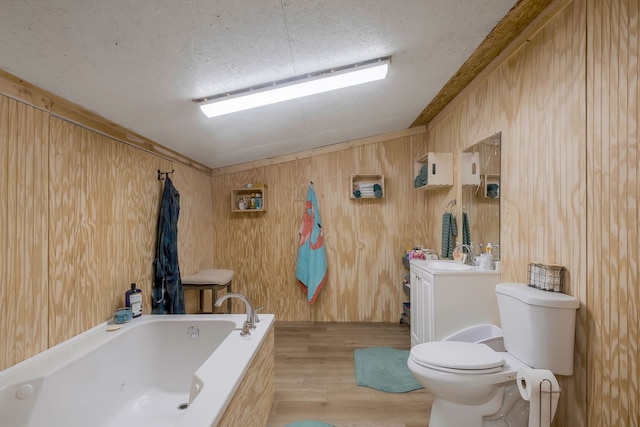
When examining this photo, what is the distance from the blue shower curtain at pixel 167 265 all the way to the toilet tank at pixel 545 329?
2.40 m

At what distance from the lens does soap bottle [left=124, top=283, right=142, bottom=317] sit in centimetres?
197

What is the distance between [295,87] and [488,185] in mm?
1636

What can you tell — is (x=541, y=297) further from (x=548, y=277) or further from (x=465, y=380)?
(x=465, y=380)

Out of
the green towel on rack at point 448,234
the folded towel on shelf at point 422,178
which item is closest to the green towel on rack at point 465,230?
the green towel on rack at point 448,234

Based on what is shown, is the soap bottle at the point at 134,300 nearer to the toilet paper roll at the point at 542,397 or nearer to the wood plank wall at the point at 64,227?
the wood plank wall at the point at 64,227

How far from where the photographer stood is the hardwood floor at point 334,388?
1835 millimetres

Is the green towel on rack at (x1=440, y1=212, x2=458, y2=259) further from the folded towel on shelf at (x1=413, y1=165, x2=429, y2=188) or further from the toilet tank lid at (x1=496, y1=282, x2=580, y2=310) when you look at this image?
the toilet tank lid at (x1=496, y1=282, x2=580, y2=310)

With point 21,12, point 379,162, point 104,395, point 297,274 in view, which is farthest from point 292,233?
point 21,12

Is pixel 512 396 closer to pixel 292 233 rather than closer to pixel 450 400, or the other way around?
pixel 450 400

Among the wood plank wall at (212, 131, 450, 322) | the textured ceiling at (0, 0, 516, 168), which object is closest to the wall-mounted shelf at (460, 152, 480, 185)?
the textured ceiling at (0, 0, 516, 168)

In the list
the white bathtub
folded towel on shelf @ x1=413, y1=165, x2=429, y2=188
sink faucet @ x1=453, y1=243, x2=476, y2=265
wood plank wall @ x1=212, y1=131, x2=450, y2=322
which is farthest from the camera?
wood plank wall @ x1=212, y1=131, x2=450, y2=322

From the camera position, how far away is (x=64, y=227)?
156cm

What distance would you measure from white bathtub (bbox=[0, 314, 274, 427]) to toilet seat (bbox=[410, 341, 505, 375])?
36.9 inches

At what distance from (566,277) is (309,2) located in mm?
1825
